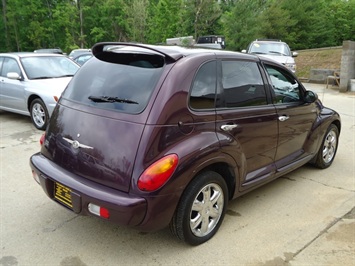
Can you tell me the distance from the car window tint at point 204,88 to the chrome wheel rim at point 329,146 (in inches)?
100

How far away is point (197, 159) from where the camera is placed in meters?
2.65

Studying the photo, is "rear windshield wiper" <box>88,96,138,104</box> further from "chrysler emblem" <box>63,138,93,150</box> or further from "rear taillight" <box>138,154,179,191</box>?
"rear taillight" <box>138,154,179,191</box>

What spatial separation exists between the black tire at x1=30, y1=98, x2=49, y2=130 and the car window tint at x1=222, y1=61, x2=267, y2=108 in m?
4.63

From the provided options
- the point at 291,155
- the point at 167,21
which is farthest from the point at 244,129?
the point at 167,21

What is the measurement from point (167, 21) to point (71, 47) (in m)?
13.2

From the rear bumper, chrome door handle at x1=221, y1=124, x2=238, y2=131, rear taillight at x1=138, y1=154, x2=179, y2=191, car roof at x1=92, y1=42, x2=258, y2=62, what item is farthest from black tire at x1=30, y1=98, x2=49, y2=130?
rear taillight at x1=138, y1=154, x2=179, y2=191

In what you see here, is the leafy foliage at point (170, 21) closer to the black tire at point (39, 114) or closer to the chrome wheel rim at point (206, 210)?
the black tire at point (39, 114)

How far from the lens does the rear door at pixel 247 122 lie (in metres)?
3.05

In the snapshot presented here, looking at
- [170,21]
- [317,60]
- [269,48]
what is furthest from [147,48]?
[170,21]

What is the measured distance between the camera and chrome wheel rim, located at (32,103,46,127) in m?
6.80

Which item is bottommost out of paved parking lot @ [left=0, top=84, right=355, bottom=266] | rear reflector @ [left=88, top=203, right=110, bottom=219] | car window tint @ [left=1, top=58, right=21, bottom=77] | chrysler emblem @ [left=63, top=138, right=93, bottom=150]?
paved parking lot @ [left=0, top=84, right=355, bottom=266]

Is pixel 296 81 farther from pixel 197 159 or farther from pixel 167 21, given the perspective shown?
pixel 167 21

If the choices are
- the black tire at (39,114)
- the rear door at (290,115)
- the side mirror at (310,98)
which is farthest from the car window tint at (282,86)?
the black tire at (39,114)

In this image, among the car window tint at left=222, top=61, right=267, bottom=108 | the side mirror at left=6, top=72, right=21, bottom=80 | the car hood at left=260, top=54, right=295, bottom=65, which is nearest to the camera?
the car window tint at left=222, top=61, right=267, bottom=108
